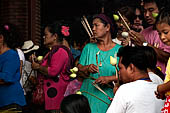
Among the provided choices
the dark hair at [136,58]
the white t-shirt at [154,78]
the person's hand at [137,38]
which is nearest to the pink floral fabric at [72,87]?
the person's hand at [137,38]

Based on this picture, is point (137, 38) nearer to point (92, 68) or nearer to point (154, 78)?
point (92, 68)

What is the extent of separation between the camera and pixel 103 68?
5125mm

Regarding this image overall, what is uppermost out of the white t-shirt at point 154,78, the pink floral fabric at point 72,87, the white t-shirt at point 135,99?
the white t-shirt at point 154,78

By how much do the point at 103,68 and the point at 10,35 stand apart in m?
1.40

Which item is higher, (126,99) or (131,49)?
(131,49)

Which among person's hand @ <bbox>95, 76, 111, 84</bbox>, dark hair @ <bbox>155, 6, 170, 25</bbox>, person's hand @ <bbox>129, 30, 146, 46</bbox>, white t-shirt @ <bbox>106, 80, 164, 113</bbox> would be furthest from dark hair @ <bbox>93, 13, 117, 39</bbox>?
white t-shirt @ <bbox>106, 80, 164, 113</bbox>

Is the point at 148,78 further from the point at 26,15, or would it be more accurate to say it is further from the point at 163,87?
the point at 26,15

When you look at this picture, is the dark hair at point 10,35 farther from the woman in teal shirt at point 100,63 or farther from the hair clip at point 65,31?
the woman in teal shirt at point 100,63

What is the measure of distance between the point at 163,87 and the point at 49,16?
7.58 m

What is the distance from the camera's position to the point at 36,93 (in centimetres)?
589

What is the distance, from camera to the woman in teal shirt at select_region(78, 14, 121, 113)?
5023mm

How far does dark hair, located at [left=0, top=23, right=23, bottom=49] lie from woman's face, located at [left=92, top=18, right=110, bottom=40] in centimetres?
109

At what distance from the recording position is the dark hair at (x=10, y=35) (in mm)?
5629

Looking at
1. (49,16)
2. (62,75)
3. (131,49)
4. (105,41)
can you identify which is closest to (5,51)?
(62,75)
